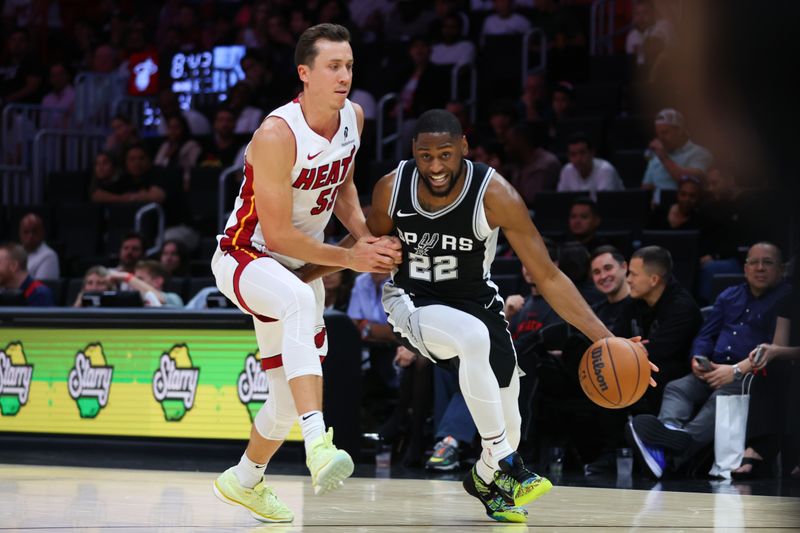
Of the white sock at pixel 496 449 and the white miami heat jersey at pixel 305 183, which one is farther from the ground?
the white miami heat jersey at pixel 305 183

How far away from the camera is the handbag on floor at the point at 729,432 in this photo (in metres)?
6.31

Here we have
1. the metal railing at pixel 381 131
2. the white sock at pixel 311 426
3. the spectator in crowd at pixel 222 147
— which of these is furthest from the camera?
the spectator in crowd at pixel 222 147

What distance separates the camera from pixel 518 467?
13.7ft

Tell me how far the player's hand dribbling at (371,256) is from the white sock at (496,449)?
764 millimetres

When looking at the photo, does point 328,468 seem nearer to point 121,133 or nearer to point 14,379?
point 14,379

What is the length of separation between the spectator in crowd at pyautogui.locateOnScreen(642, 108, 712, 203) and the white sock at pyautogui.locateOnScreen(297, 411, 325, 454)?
5603mm

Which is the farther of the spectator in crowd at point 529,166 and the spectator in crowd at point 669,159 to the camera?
the spectator in crowd at point 529,166

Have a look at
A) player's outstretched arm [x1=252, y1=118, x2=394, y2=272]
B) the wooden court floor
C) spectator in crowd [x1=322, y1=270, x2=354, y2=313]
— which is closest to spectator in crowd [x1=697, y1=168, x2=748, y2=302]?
spectator in crowd [x1=322, y1=270, x2=354, y2=313]

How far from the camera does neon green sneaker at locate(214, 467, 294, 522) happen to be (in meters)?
4.22

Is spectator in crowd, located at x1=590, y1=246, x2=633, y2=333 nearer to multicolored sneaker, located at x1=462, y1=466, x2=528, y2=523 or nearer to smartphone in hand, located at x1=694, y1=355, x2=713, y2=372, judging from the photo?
smartphone in hand, located at x1=694, y1=355, x2=713, y2=372

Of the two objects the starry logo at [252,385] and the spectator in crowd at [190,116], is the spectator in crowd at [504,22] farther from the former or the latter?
the starry logo at [252,385]

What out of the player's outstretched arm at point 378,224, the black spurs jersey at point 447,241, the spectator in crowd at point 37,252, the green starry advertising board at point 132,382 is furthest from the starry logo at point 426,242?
the spectator in crowd at point 37,252

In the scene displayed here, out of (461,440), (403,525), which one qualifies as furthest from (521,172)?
(403,525)

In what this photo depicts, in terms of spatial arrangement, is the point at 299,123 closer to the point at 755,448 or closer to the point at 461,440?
the point at 461,440
